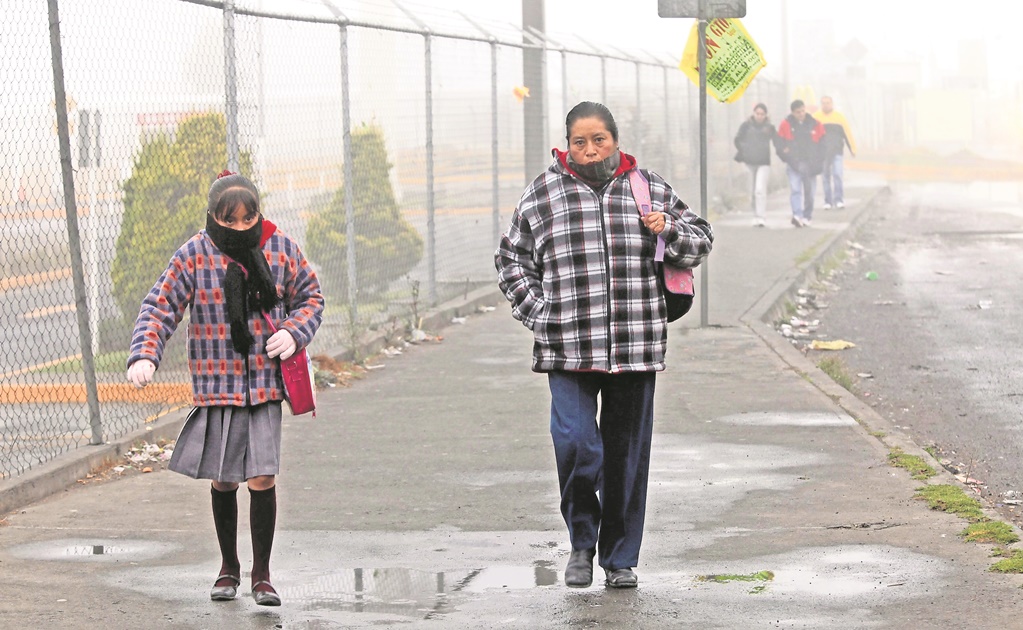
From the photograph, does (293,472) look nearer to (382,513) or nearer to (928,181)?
(382,513)

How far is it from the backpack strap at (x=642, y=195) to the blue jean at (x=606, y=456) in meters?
0.44

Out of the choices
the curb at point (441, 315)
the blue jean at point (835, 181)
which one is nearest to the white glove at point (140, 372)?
the curb at point (441, 315)

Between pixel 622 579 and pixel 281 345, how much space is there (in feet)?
4.78

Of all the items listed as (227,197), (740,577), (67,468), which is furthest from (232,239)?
(67,468)

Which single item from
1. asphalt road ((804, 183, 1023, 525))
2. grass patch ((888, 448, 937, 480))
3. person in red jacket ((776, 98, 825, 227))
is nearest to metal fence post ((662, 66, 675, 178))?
person in red jacket ((776, 98, 825, 227))

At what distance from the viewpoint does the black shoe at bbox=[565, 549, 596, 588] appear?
5797mm

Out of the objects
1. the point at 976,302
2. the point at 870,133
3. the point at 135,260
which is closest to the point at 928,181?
the point at 870,133

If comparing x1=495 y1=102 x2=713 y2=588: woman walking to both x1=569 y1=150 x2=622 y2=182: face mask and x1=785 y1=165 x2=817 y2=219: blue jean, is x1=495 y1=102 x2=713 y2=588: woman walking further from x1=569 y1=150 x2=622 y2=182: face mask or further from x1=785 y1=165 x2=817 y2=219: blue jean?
x1=785 y1=165 x2=817 y2=219: blue jean

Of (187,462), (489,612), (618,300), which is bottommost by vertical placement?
(489,612)

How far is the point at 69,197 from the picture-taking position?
25.6 feet

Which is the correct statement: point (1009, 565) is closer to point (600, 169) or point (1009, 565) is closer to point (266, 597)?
point (600, 169)

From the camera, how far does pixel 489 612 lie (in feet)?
18.3

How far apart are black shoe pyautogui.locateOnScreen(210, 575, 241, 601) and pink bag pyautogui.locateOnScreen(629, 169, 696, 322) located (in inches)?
71.2

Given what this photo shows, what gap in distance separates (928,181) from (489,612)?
130ft
